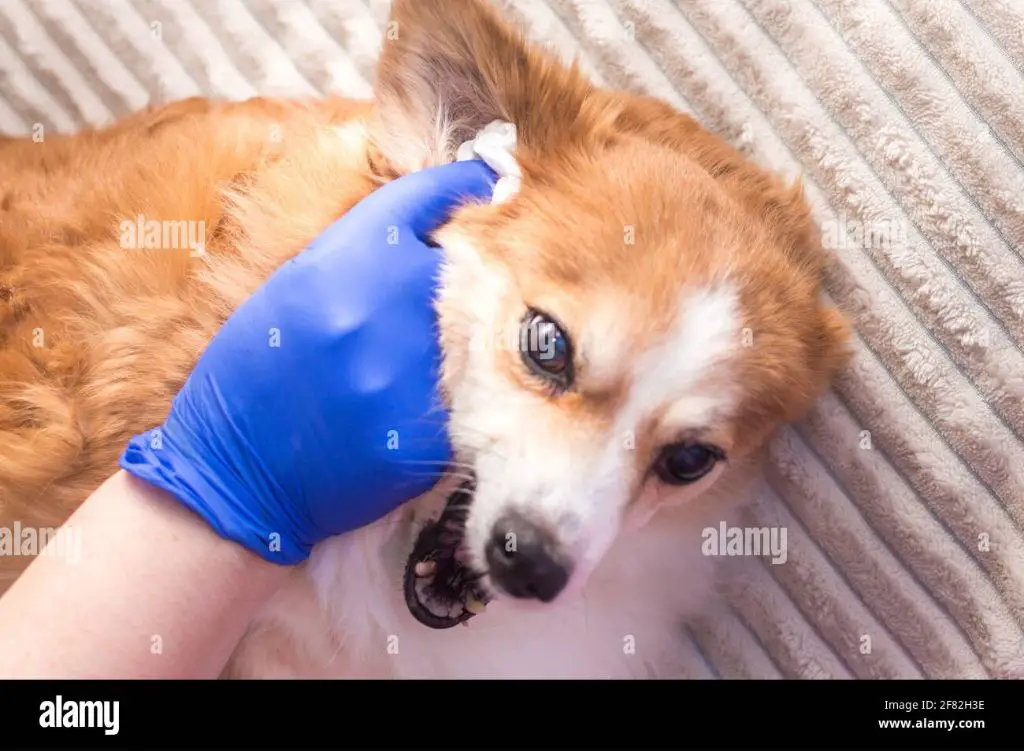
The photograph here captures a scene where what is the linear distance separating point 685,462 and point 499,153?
1.89ft

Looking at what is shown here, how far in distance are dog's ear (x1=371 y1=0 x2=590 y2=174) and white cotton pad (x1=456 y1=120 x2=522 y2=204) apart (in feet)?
0.05

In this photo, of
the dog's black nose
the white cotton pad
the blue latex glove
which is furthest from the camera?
the white cotton pad

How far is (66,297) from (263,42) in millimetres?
864

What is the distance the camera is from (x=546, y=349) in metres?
1.25

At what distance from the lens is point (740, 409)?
4.30 ft

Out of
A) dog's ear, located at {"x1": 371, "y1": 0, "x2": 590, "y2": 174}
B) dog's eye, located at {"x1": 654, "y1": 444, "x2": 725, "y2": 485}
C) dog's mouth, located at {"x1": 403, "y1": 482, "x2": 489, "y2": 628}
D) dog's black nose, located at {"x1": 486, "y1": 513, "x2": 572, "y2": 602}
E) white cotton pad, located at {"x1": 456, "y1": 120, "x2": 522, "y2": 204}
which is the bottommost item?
dog's mouth, located at {"x1": 403, "y1": 482, "x2": 489, "y2": 628}

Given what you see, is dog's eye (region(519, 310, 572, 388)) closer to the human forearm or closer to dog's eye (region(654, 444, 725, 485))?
dog's eye (region(654, 444, 725, 485))

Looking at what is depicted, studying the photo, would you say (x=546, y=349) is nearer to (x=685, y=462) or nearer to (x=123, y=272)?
(x=685, y=462)

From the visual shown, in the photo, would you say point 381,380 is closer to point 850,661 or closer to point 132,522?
point 132,522

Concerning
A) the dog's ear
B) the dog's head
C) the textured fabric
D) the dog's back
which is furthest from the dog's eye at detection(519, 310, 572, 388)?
the textured fabric

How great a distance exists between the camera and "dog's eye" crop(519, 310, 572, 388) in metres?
1.25

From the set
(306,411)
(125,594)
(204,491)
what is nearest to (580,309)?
(306,411)
